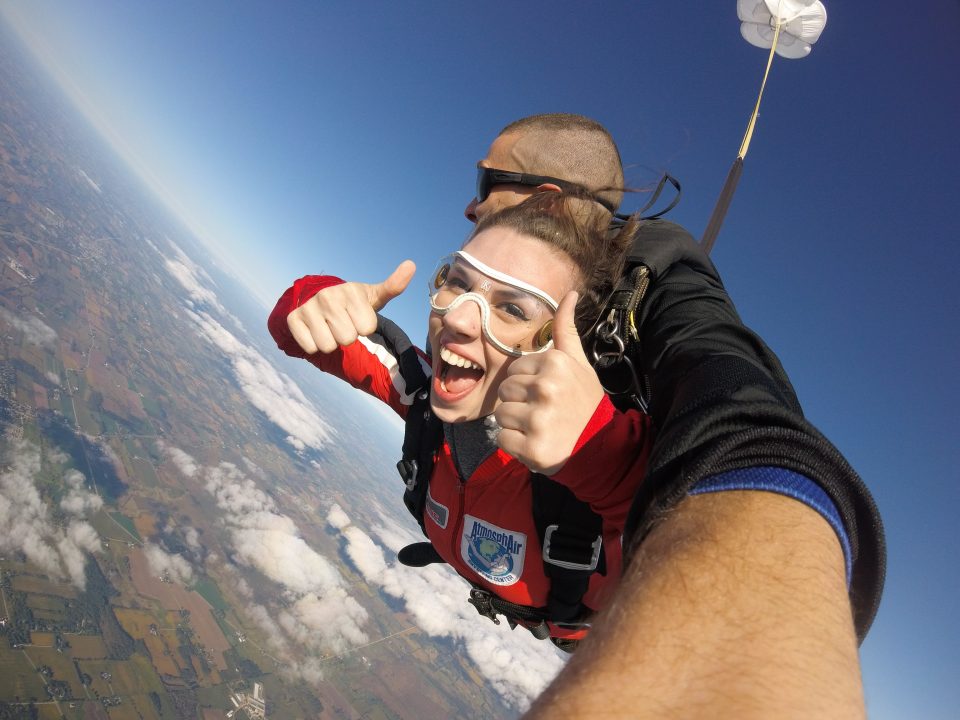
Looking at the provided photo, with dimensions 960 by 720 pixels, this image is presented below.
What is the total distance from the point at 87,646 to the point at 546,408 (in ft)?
84.9

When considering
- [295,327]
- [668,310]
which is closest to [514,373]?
[668,310]

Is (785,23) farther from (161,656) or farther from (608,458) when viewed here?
(161,656)

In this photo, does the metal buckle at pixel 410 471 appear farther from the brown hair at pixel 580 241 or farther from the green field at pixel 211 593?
the green field at pixel 211 593

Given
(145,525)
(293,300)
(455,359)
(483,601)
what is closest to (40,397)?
(145,525)

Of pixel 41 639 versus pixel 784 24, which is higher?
pixel 784 24

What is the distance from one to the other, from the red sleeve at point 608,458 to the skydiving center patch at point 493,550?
2.55 feet

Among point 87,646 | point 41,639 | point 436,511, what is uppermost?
point 436,511

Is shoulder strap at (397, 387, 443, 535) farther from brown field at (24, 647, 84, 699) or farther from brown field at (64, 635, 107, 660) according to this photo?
brown field at (64, 635, 107, 660)

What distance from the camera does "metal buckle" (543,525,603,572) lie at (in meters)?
1.50

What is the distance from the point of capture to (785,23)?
421cm

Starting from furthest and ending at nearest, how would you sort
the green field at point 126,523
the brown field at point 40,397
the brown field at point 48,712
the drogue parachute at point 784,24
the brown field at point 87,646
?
the brown field at point 40,397 < the green field at point 126,523 < the brown field at point 87,646 < the brown field at point 48,712 < the drogue parachute at point 784,24

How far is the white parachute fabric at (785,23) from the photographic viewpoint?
4113 mm

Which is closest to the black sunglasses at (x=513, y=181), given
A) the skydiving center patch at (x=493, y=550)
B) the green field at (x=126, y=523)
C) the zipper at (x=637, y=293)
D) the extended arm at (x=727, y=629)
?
the zipper at (x=637, y=293)

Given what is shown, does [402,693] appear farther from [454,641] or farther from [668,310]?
[668,310]
